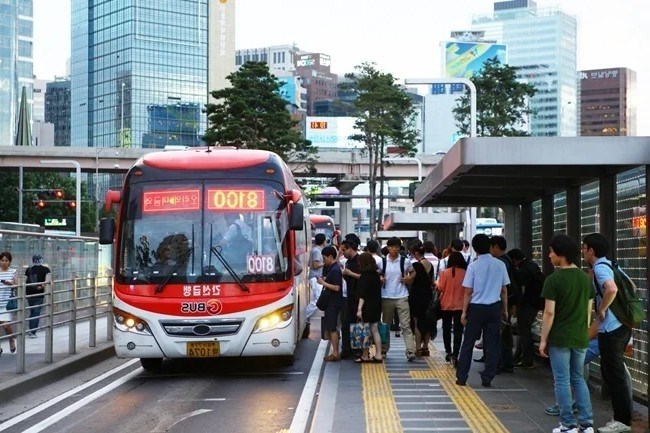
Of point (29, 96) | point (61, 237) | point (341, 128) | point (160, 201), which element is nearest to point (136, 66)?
point (29, 96)

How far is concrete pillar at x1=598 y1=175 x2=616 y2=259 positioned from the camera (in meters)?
11.7

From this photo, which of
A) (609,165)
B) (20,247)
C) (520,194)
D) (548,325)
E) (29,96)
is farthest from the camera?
(29,96)

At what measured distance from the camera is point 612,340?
9.23m

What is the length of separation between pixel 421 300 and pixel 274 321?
109 inches

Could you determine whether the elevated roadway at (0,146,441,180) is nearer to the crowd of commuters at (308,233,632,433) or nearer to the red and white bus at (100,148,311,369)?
the crowd of commuters at (308,233,632,433)

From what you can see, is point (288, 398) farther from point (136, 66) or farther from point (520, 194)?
point (136, 66)

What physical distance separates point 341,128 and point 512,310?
11190 cm

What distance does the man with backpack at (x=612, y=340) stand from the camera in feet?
30.0

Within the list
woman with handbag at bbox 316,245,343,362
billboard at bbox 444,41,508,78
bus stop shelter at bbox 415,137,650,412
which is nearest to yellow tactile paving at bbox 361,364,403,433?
woman with handbag at bbox 316,245,343,362

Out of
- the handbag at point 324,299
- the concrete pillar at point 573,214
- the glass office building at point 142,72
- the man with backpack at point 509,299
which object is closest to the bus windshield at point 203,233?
the handbag at point 324,299

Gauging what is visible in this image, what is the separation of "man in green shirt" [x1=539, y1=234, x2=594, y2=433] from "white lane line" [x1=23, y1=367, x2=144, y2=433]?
502 centimetres

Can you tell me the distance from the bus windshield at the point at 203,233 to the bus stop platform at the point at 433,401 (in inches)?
74.9

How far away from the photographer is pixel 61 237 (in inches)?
941

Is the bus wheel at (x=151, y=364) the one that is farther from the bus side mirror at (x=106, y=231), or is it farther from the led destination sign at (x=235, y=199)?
the led destination sign at (x=235, y=199)
